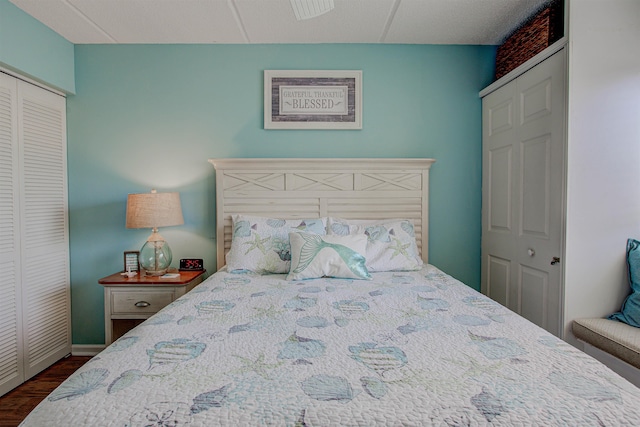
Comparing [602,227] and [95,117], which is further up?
[95,117]

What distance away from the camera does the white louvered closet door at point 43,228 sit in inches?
93.1

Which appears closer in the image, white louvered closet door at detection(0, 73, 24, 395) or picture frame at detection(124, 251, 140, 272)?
white louvered closet door at detection(0, 73, 24, 395)

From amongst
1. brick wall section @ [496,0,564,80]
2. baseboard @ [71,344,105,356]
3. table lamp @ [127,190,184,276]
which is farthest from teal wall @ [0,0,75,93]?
brick wall section @ [496,0,564,80]

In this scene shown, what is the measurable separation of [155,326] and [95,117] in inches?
86.9

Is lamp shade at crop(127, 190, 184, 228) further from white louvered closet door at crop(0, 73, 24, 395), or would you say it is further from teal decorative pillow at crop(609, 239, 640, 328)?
teal decorative pillow at crop(609, 239, 640, 328)

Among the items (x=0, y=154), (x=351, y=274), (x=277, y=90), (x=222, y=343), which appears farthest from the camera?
(x=277, y=90)

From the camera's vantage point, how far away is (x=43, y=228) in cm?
253

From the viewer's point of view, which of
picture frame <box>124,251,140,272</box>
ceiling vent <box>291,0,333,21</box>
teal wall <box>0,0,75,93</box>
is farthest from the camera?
picture frame <box>124,251,140,272</box>

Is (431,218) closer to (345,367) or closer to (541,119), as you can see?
(541,119)

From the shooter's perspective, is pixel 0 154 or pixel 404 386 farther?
pixel 0 154

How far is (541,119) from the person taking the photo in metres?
2.08

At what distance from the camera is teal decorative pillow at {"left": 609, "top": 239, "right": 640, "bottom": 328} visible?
5.84ft

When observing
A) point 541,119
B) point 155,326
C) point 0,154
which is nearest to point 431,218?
point 541,119

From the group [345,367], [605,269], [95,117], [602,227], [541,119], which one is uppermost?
[95,117]
